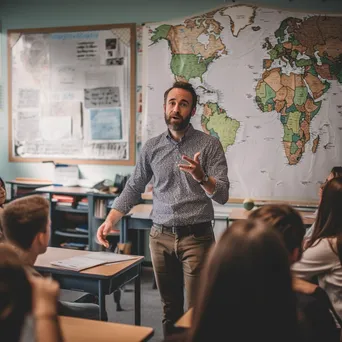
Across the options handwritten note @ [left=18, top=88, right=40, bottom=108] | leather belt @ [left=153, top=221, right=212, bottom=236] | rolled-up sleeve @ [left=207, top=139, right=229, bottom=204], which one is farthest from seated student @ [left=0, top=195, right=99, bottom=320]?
handwritten note @ [left=18, top=88, right=40, bottom=108]

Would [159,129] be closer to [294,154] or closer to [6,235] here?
[294,154]

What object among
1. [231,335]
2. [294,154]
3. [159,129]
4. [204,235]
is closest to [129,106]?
[159,129]

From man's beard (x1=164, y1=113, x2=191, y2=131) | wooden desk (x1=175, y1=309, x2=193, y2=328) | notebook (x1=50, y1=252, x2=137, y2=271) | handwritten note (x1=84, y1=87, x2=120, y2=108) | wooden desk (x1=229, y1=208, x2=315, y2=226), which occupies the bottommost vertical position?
wooden desk (x1=175, y1=309, x2=193, y2=328)

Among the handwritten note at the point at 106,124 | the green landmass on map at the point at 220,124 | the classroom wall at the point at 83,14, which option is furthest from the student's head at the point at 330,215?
the handwritten note at the point at 106,124

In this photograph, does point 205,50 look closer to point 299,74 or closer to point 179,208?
point 299,74

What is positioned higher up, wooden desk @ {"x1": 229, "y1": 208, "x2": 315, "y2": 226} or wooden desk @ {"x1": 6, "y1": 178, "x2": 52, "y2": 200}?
wooden desk @ {"x1": 6, "y1": 178, "x2": 52, "y2": 200}

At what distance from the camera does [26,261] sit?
2064mm

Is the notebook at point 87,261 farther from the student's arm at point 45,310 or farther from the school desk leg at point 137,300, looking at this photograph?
the student's arm at point 45,310

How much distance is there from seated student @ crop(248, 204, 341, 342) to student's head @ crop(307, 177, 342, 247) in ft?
1.21

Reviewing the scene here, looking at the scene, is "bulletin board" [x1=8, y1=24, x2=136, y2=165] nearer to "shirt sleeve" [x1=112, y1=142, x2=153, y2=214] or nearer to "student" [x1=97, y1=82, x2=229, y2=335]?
"shirt sleeve" [x1=112, y1=142, x2=153, y2=214]

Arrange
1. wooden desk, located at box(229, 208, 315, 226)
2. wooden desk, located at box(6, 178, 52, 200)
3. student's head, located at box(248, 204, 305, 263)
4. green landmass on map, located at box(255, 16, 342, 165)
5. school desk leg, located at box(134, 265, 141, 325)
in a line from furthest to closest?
wooden desk, located at box(6, 178, 52, 200), green landmass on map, located at box(255, 16, 342, 165), wooden desk, located at box(229, 208, 315, 226), school desk leg, located at box(134, 265, 141, 325), student's head, located at box(248, 204, 305, 263)

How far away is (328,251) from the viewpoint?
212 centimetres

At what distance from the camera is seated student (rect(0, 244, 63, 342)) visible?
1.20 meters

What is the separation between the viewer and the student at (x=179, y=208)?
2682mm
